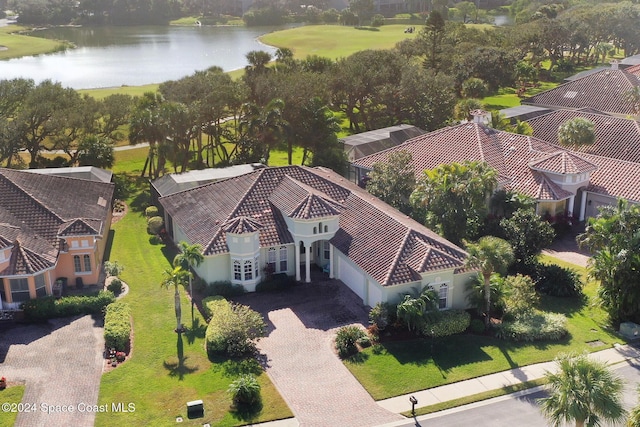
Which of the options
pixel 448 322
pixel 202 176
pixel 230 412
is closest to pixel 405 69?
pixel 202 176

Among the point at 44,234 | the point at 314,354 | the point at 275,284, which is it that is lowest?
the point at 314,354

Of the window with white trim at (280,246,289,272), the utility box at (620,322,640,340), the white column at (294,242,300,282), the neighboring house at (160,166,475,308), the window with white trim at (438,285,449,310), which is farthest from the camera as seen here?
the window with white trim at (280,246,289,272)

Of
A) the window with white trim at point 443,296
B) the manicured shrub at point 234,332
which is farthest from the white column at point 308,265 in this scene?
the window with white trim at point 443,296

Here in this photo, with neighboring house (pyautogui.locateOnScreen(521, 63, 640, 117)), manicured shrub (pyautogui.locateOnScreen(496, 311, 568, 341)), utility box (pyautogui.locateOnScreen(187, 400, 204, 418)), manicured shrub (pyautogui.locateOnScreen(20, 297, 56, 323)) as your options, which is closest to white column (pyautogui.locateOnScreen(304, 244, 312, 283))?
manicured shrub (pyautogui.locateOnScreen(496, 311, 568, 341))

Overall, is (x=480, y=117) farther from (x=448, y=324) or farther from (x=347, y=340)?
(x=347, y=340)

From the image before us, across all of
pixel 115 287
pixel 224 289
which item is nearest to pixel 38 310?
pixel 115 287

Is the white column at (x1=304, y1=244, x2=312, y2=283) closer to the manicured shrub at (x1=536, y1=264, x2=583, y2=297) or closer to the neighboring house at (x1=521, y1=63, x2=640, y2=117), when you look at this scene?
the manicured shrub at (x1=536, y1=264, x2=583, y2=297)
